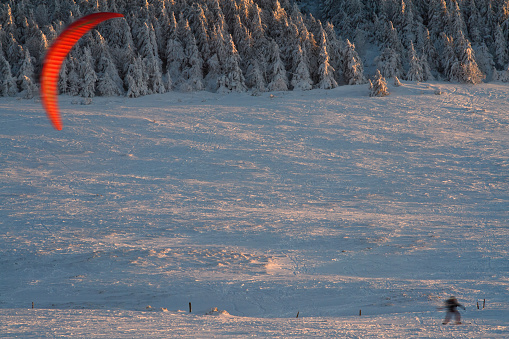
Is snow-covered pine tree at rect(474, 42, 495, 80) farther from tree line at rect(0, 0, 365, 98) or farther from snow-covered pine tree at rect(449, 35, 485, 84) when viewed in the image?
tree line at rect(0, 0, 365, 98)

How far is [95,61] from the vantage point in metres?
38.0

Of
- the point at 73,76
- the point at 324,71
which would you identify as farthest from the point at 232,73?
the point at 73,76

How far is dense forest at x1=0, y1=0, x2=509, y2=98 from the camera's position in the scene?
36.4 meters

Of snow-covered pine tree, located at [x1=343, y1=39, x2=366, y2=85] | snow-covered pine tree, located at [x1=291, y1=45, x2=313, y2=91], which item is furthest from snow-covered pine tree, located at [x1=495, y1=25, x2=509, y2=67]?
snow-covered pine tree, located at [x1=291, y1=45, x2=313, y2=91]

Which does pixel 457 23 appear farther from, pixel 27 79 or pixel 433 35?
pixel 27 79

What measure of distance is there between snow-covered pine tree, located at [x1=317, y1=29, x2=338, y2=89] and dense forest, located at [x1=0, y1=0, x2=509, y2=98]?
83mm

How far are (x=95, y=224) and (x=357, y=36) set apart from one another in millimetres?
35848

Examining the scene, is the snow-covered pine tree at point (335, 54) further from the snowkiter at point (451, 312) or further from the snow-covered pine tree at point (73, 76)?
the snowkiter at point (451, 312)

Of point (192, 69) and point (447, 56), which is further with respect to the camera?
point (447, 56)

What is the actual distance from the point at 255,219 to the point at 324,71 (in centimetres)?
2274

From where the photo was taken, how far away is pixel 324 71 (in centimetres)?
3653

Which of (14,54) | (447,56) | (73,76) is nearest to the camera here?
(73,76)

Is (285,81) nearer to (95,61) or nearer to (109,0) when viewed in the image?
(95,61)

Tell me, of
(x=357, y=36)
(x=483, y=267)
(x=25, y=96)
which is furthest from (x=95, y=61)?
(x=483, y=267)
